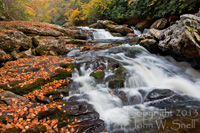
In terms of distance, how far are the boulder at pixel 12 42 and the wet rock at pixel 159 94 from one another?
8.46 metres

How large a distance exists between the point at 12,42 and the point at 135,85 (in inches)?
312

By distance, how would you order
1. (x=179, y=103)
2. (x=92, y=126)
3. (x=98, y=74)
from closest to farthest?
(x=92, y=126) < (x=179, y=103) < (x=98, y=74)

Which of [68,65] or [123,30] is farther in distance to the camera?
[123,30]

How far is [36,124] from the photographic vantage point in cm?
312

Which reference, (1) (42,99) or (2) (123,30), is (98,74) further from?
(2) (123,30)

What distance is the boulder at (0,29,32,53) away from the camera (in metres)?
7.05

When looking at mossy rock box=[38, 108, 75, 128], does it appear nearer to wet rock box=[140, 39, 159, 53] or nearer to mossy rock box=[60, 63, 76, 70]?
mossy rock box=[60, 63, 76, 70]

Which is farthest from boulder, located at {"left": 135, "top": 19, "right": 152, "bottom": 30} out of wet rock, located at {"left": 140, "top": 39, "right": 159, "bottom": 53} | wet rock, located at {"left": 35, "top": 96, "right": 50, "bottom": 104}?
wet rock, located at {"left": 35, "top": 96, "right": 50, "bottom": 104}

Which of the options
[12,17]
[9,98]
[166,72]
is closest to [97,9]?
[12,17]

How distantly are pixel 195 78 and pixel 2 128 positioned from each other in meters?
8.37

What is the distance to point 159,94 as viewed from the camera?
5023 millimetres

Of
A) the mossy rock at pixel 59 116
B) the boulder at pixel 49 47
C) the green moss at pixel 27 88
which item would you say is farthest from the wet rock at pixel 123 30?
the mossy rock at pixel 59 116

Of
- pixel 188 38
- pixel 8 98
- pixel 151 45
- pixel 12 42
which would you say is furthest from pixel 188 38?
pixel 12 42

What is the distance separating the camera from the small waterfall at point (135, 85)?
13.3 ft
